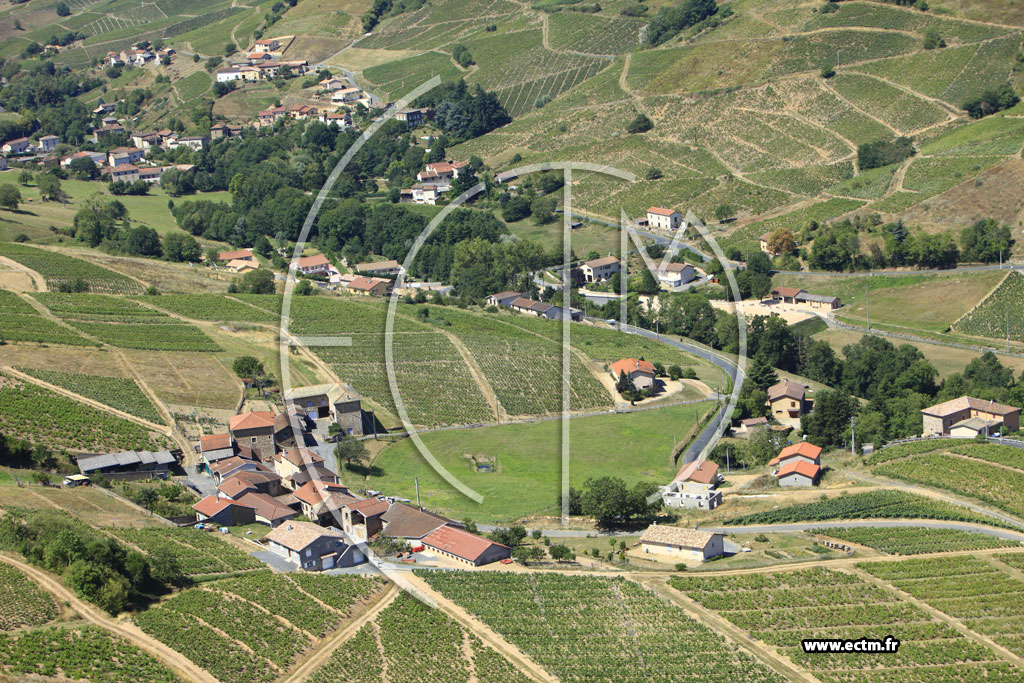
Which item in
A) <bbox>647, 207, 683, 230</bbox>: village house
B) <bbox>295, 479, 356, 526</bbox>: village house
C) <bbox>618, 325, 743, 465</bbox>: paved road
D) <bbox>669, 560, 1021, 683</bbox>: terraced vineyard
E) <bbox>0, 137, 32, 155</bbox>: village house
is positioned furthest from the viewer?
<bbox>0, 137, 32, 155</bbox>: village house

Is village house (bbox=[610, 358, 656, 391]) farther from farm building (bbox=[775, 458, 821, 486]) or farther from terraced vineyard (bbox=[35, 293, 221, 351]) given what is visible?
terraced vineyard (bbox=[35, 293, 221, 351])

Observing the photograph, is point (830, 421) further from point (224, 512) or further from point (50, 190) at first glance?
point (50, 190)

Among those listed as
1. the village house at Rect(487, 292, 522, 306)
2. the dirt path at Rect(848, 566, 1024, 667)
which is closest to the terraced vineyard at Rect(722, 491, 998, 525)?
the dirt path at Rect(848, 566, 1024, 667)

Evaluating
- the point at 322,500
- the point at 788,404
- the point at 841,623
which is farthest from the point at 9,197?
the point at 841,623

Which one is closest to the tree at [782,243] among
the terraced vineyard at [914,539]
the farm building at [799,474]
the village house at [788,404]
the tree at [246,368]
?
the village house at [788,404]

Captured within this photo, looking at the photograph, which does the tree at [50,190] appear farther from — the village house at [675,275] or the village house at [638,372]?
the village house at [638,372]
